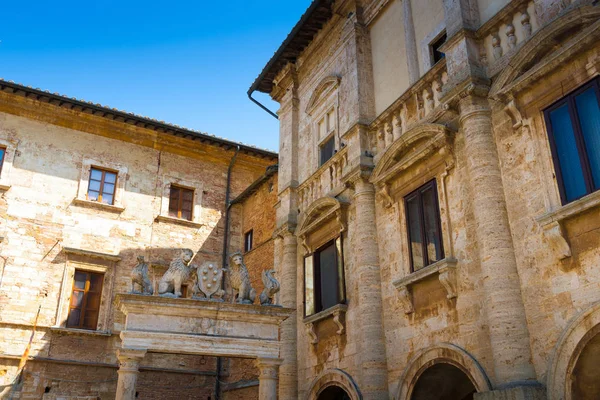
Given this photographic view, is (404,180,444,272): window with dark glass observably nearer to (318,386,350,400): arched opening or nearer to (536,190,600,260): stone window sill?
(536,190,600,260): stone window sill

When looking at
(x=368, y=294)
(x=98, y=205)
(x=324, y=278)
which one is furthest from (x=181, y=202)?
Result: (x=368, y=294)

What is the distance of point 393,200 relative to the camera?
38.1 ft

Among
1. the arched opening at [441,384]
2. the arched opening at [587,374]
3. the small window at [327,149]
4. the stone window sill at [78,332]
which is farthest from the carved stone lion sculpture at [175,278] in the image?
the stone window sill at [78,332]

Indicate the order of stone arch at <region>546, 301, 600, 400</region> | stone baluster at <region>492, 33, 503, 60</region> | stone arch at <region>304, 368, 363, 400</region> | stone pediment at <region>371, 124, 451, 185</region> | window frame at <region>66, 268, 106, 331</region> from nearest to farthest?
stone arch at <region>546, 301, 600, 400</region>
stone baluster at <region>492, 33, 503, 60</region>
stone pediment at <region>371, 124, 451, 185</region>
stone arch at <region>304, 368, 363, 400</region>
window frame at <region>66, 268, 106, 331</region>

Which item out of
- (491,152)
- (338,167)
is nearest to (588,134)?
(491,152)

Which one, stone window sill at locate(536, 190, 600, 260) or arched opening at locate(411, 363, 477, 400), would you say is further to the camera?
arched opening at locate(411, 363, 477, 400)

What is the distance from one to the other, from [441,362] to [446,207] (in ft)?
8.30

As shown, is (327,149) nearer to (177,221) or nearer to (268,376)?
(268,376)

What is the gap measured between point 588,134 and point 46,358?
14.8m

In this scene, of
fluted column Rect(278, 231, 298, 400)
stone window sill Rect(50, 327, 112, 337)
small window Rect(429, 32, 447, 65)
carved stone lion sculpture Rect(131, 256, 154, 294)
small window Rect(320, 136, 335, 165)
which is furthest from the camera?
stone window sill Rect(50, 327, 112, 337)

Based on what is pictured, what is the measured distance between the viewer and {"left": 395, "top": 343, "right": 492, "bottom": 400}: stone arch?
337 inches

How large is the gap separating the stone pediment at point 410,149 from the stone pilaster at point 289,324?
3648 mm

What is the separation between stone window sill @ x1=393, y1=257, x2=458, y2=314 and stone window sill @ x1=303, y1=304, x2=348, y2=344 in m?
1.88

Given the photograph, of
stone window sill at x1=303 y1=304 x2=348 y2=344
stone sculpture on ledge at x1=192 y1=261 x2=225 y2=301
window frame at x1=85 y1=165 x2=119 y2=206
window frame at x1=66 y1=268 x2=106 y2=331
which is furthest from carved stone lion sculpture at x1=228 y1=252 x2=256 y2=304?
window frame at x1=85 y1=165 x2=119 y2=206
